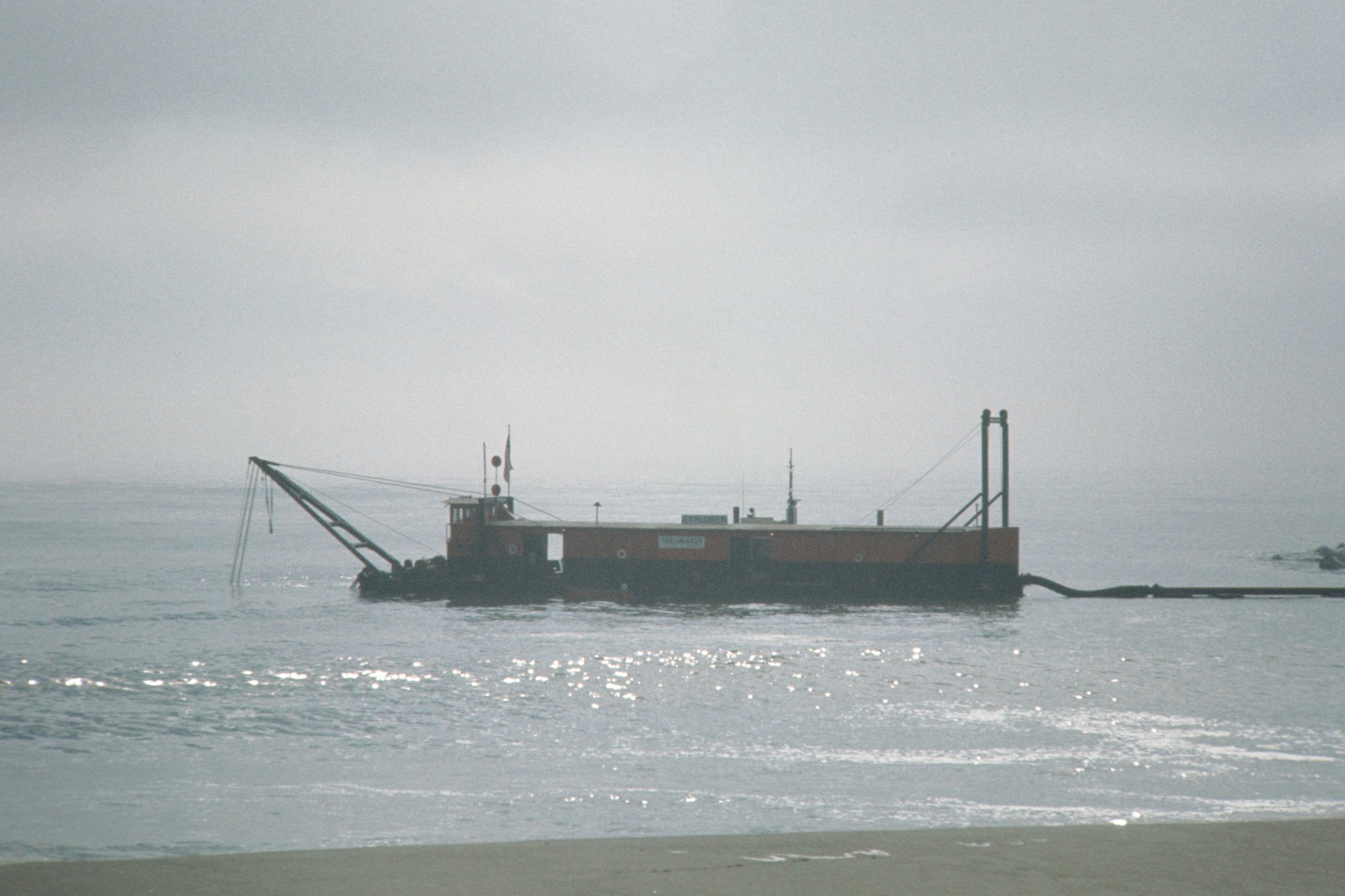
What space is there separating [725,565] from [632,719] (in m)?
29.3

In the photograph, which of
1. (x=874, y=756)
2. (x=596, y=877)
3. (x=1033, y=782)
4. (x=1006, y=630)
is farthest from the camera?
(x=1006, y=630)

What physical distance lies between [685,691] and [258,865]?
20709 millimetres

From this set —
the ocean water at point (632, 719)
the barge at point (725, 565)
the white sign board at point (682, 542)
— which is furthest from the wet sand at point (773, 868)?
the white sign board at point (682, 542)

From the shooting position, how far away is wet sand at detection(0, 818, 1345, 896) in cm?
1054

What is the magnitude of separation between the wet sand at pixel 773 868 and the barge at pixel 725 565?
42.2 metres

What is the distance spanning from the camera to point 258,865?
1126 centimetres

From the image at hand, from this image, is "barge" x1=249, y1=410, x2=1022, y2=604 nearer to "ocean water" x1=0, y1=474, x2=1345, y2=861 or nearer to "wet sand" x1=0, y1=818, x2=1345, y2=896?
"ocean water" x1=0, y1=474, x2=1345, y2=861

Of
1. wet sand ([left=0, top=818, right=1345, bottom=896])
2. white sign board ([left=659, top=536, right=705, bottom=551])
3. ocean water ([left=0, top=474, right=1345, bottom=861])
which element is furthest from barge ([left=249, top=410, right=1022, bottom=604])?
wet sand ([left=0, top=818, right=1345, bottom=896])

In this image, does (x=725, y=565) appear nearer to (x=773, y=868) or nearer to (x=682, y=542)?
(x=682, y=542)

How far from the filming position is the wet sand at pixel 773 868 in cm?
1054

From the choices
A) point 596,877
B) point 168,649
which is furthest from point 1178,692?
point 168,649

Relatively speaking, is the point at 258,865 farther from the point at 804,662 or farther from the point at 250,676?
the point at 804,662

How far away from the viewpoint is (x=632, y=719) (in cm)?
2709

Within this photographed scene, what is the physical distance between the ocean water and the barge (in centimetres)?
299
